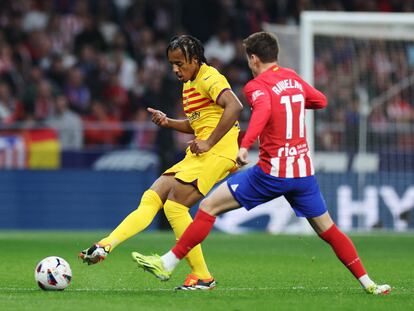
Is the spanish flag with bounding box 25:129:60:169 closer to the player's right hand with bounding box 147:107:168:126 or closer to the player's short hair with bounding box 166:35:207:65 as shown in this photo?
the player's right hand with bounding box 147:107:168:126

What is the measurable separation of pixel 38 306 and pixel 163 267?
42.3 inches

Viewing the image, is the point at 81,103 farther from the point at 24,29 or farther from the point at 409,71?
the point at 409,71

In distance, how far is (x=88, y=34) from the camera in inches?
808

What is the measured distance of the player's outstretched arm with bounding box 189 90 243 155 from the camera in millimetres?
8555

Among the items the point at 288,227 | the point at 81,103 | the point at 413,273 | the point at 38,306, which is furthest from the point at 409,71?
the point at 38,306

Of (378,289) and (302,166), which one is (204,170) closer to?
(302,166)

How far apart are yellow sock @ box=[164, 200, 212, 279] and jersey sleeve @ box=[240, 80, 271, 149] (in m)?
1.07

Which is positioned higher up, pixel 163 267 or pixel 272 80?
pixel 272 80

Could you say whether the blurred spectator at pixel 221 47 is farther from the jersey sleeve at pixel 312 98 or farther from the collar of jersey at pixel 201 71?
the jersey sleeve at pixel 312 98

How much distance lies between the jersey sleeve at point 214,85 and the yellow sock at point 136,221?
0.92m

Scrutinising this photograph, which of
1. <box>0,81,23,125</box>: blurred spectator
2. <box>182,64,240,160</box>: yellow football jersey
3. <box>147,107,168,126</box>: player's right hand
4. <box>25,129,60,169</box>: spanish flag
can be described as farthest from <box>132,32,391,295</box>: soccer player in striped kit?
<box>0,81,23,125</box>: blurred spectator

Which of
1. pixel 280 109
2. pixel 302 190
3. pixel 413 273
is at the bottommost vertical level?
pixel 413 273

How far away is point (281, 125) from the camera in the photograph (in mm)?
8266

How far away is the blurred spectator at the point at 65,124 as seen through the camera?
58.0ft
